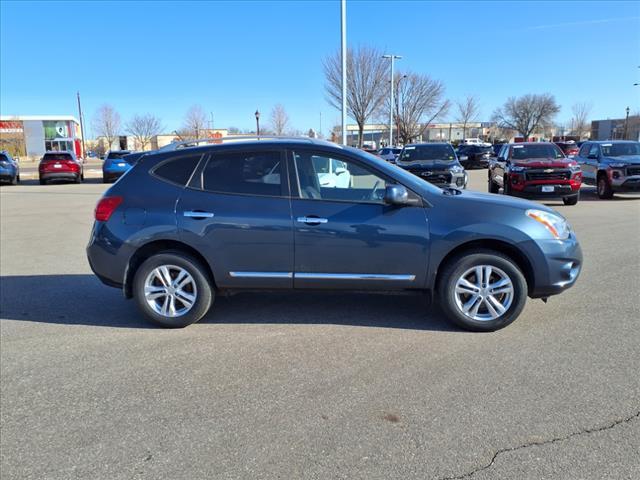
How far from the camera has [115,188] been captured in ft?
15.9

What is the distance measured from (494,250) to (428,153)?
12045mm

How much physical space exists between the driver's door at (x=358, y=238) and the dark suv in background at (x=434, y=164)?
9.49 meters

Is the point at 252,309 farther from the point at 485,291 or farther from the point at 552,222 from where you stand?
the point at 552,222

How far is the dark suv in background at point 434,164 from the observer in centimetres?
1450

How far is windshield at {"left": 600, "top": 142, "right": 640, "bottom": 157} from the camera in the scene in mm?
15260

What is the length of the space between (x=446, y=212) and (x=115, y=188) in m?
3.18

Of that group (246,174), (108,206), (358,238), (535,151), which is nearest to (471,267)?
(358,238)

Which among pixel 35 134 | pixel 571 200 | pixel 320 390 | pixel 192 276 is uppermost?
pixel 35 134

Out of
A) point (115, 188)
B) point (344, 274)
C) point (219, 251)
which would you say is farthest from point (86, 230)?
point (344, 274)

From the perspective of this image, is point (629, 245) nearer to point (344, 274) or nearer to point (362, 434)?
point (344, 274)

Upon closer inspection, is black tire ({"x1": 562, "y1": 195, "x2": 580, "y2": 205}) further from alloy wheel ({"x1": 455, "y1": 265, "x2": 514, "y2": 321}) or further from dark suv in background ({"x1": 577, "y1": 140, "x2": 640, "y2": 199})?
alloy wheel ({"x1": 455, "y1": 265, "x2": 514, "y2": 321})

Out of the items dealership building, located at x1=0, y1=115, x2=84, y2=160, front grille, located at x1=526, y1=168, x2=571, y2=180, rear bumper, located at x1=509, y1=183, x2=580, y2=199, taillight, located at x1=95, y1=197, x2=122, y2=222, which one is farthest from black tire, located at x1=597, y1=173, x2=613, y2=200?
dealership building, located at x1=0, y1=115, x2=84, y2=160

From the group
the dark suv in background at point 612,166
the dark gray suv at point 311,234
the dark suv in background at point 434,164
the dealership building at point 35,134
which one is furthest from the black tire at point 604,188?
the dealership building at point 35,134

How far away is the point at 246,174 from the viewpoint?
15.6 ft
